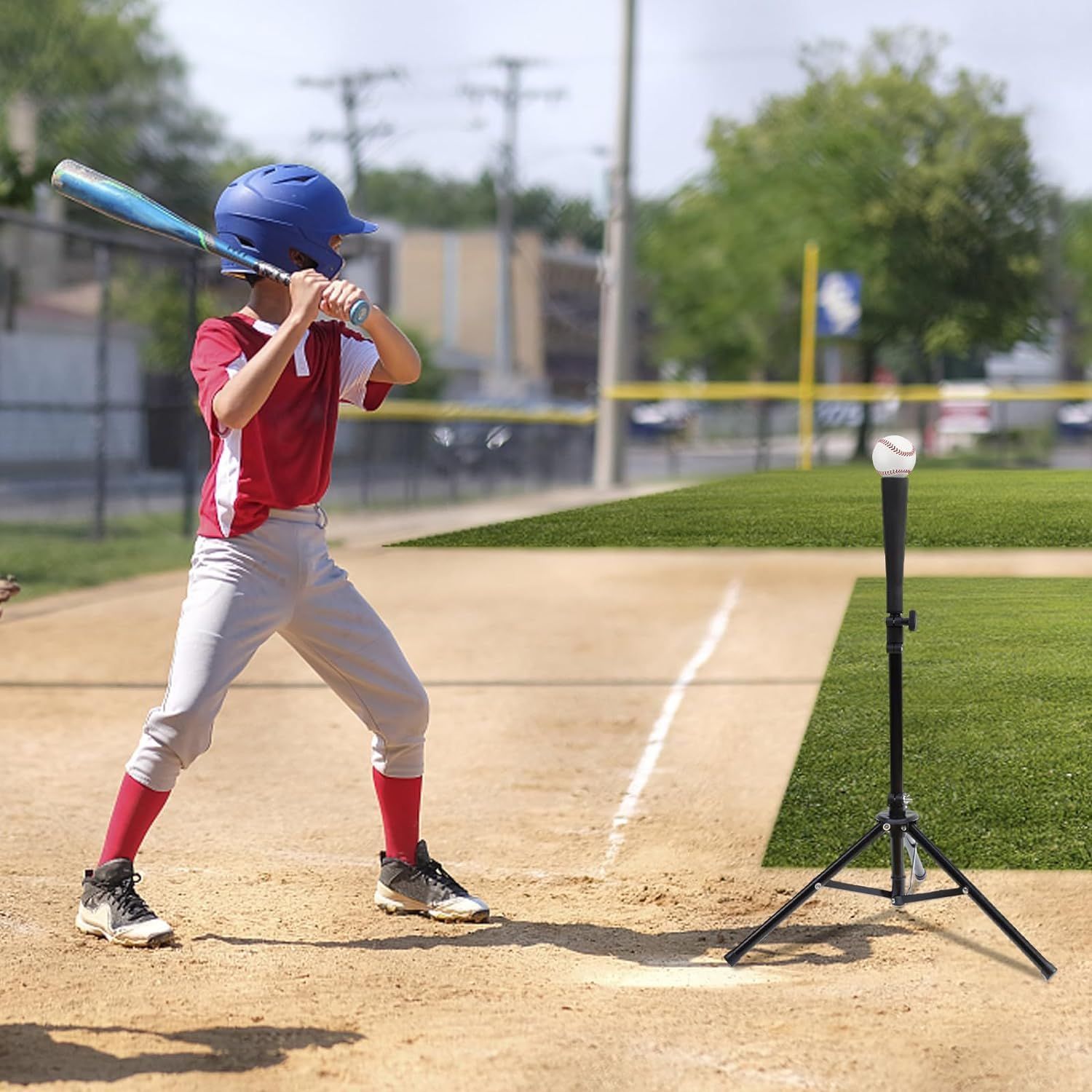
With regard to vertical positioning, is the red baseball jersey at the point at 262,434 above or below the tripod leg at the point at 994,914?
above

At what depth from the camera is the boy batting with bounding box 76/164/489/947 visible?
382 cm

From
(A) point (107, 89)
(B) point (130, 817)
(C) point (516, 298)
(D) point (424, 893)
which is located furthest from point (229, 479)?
(C) point (516, 298)

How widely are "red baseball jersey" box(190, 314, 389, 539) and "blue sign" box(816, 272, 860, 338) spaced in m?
18.9

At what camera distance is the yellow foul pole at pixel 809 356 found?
71.1 feet

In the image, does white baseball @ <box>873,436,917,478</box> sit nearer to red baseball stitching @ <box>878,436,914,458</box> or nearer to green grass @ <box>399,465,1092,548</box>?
red baseball stitching @ <box>878,436,914,458</box>

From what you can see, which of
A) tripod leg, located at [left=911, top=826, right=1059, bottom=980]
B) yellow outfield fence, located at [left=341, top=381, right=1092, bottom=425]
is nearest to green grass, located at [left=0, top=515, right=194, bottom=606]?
yellow outfield fence, located at [left=341, top=381, right=1092, bottom=425]

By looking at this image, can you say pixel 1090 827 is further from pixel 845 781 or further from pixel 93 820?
pixel 93 820

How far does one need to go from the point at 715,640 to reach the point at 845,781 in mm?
4421

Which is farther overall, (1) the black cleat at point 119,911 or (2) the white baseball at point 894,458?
(1) the black cleat at point 119,911

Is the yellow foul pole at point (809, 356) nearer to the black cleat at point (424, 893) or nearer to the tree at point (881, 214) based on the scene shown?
the tree at point (881, 214)

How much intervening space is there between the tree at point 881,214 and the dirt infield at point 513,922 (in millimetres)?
12212

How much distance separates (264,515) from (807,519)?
1562mm

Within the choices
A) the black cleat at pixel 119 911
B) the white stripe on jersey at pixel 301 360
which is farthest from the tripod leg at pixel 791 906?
the white stripe on jersey at pixel 301 360

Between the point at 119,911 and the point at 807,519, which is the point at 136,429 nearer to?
the point at 807,519
